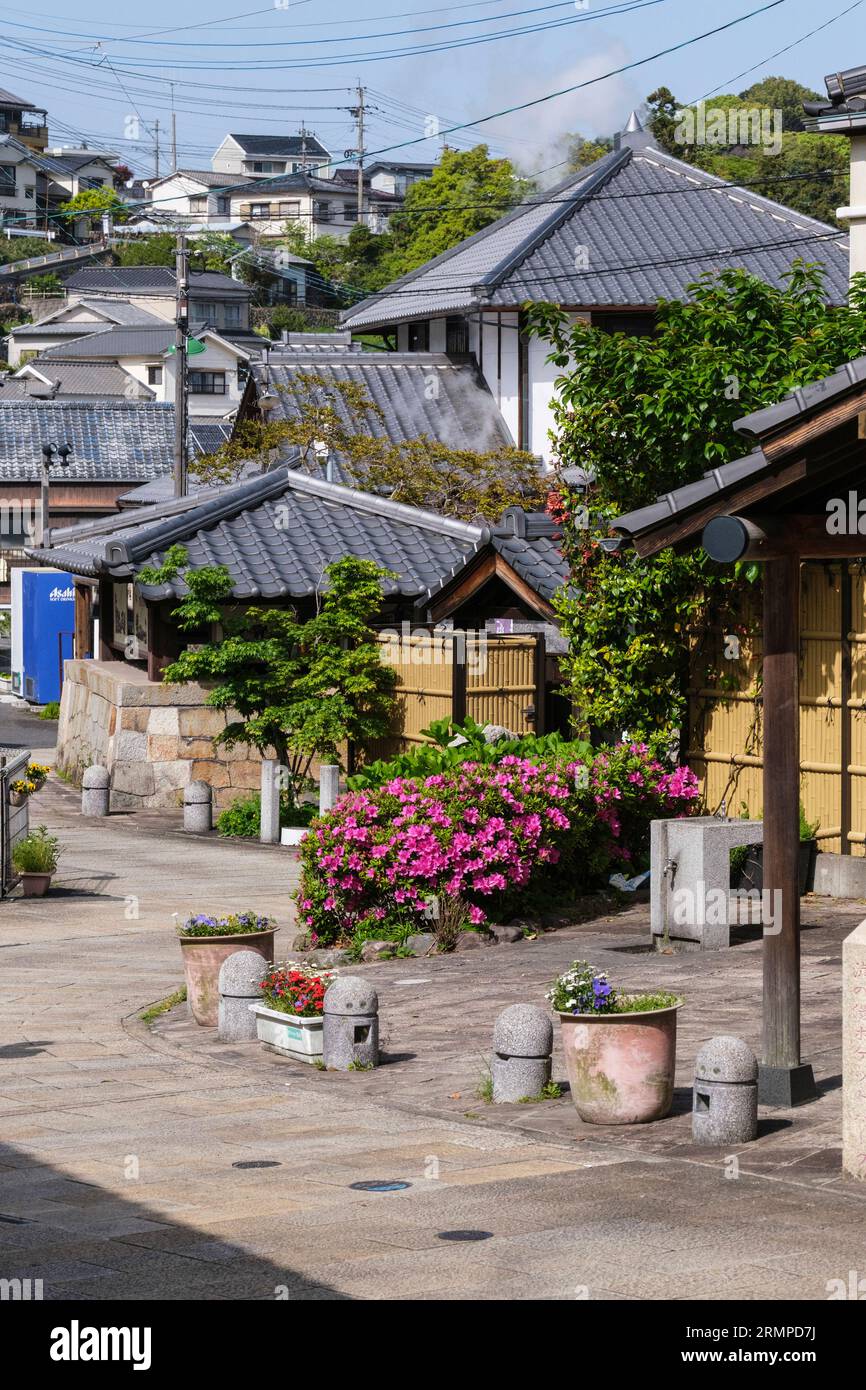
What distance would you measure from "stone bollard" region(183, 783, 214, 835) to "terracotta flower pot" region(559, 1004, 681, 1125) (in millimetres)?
16656

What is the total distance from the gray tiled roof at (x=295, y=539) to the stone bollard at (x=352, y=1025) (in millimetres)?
15037

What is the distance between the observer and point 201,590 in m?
26.6

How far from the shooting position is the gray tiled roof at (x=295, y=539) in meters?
27.3

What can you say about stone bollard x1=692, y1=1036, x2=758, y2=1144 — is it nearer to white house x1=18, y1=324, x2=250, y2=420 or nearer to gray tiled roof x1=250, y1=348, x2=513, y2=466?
gray tiled roof x1=250, y1=348, x2=513, y2=466

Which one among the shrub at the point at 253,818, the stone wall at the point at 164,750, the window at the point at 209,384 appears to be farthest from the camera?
the window at the point at 209,384

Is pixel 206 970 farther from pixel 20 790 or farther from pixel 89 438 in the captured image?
pixel 89 438

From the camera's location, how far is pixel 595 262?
44031 mm

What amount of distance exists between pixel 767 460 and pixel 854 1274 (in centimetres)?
464

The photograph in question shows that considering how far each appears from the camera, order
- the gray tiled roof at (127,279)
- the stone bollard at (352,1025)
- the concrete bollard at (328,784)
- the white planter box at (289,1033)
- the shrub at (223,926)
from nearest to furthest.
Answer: the stone bollard at (352,1025) → the white planter box at (289,1033) → the shrub at (223,926) → the concrete bollard at (328,784) → the gray tiled roof at (127,279)

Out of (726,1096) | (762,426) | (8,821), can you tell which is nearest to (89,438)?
(8,821)

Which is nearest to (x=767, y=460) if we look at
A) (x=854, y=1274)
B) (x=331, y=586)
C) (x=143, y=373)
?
(x=854, y=1274)

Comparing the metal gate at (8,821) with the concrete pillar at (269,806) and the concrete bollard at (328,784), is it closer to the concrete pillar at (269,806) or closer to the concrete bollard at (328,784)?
the concrete bollard at (328,784)

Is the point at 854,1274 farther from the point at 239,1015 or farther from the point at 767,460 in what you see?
the point at 239,1015

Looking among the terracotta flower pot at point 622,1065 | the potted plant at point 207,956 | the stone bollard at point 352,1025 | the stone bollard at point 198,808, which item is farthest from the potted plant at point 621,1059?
the stone bollard at point 198,808
